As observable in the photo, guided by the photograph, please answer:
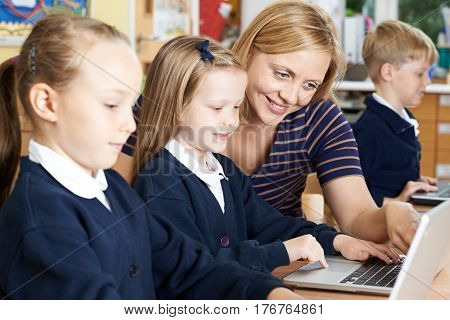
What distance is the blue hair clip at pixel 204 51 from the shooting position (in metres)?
1.38

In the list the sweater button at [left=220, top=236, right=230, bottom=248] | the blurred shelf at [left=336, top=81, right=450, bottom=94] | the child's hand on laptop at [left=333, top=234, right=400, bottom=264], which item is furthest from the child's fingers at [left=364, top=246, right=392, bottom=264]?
the blurred shelf at [left=336, top=81, right=450, bottom=94]

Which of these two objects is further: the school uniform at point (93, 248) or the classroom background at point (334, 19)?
the classroom background at point (334, 19)

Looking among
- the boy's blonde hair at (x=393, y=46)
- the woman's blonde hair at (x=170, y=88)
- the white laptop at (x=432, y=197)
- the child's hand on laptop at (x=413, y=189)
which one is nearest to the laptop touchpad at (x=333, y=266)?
the woman's blonde hair at (x=170, y=88)

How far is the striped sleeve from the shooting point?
1655mm

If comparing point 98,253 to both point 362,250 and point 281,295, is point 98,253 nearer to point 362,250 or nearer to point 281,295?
point 281,295

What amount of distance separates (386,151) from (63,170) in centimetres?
161

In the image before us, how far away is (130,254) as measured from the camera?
3.28 ft

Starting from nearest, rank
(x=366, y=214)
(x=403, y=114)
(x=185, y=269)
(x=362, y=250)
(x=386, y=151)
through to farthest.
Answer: (x=185, y=269) < (x=362, y=250) < (x=366, y=214) < (x=386, y=151) < (x=403, y=114)

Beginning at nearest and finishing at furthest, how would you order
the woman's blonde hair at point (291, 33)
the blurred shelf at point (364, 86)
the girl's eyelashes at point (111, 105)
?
the girl's eyelashes at point (111, 105), the woman's blonde hair at point (291, 33), the blurred shelf at point (364, 86)

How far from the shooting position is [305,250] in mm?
1233

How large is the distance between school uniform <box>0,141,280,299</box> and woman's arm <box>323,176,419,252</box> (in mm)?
422

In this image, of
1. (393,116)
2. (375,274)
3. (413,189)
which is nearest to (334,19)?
(393,116)

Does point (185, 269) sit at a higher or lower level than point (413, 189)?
higher

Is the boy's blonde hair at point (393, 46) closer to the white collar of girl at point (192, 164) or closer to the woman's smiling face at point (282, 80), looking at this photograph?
the woman's smiling face at point (282, 80)
